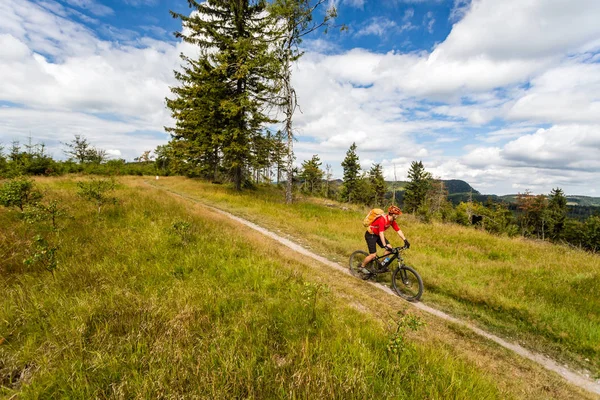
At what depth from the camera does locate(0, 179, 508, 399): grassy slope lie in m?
2.50

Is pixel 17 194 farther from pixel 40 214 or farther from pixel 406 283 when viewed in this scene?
pixel 406 283

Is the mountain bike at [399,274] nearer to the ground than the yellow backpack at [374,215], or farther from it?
nearer to the ground

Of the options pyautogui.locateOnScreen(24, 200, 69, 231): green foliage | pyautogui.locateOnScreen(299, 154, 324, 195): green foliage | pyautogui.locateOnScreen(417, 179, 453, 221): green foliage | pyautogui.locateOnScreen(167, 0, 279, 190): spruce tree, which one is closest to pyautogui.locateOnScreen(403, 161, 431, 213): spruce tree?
pyautogui.locateOnScreen(417, 179, 453, 221): green foliage

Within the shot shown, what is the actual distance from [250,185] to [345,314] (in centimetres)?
2315

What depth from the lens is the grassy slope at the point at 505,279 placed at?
5957 millimetres

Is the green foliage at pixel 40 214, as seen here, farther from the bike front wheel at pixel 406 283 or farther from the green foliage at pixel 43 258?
the bike front wheel at pixel 406 283

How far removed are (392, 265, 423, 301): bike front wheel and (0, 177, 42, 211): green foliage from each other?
11.0 metres

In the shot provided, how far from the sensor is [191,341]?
3.07 metres

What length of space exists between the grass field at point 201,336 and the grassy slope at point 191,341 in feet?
0.05

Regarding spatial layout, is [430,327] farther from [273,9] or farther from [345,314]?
[273,9]

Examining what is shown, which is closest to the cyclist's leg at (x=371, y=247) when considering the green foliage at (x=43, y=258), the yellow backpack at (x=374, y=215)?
the yellow backpack at (x=374, y=215)

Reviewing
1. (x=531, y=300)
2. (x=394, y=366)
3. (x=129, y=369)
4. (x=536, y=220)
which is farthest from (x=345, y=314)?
(x=536, y=220)

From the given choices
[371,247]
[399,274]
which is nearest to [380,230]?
[371,247]

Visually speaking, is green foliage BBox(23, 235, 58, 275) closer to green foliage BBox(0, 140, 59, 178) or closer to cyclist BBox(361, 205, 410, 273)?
cyclist BBox(361, 205, 410, 273)
